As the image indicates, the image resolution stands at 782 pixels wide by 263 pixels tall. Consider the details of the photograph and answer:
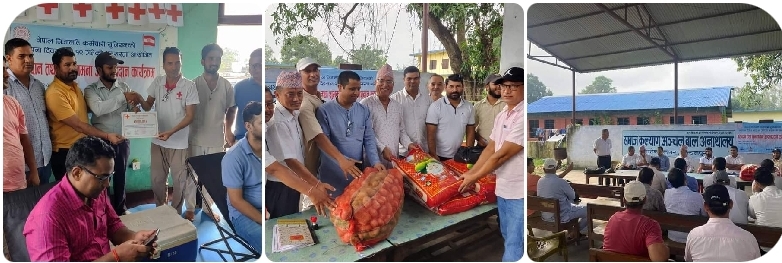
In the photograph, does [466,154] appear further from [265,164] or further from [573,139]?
[265,164]

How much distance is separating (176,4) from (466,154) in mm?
1698

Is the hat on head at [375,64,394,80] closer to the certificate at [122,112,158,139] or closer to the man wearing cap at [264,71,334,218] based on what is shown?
the man wearing cap at [264,71,334,218]

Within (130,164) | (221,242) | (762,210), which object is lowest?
(221,242)

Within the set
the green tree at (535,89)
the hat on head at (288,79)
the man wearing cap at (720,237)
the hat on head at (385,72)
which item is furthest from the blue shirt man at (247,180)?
the man wearing cap at (720,237)

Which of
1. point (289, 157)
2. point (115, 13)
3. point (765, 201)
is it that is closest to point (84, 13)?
point (115, 13)

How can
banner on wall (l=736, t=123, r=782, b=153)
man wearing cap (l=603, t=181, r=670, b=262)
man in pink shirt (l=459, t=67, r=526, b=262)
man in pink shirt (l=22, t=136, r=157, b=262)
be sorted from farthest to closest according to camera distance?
banner on wall (l=736, t=123, r=782, b=153) → man in pink shirt (l=459, t=67, r=526, b=262) → man wearing cap (l=603, t=181, r=670, b=262) → man in pink shirt (l=22, t=136, r=157, b=262)

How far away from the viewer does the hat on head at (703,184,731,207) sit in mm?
2613

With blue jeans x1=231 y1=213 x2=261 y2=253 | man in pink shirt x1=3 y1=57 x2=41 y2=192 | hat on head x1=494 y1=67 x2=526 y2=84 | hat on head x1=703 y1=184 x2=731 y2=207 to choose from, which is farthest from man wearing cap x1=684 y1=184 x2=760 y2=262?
man in pink shirt x1=3 y1=57 x2=41 y2=192

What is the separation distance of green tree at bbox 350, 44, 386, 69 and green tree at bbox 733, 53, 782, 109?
1.87 metres

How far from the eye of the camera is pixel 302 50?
8.67 feet

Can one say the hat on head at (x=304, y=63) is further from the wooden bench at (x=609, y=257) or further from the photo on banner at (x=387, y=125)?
the wooden bench at (x=609, y=257)

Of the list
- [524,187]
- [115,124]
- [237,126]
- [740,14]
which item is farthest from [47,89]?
[740,14]

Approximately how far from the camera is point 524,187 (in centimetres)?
268

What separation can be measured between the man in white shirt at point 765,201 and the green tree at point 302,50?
7.61 ft
